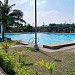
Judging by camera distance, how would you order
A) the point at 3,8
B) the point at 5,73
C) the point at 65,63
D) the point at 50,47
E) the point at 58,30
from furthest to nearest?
the point at 58,30 → the point at 3,8 → the point at 50,47 → the point at 65,63 → the point at 5,73

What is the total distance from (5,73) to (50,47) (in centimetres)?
673

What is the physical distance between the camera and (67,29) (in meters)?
59.3

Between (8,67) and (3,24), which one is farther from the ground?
(3,24)

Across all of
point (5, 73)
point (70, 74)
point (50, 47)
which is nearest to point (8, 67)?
point (5, 73)

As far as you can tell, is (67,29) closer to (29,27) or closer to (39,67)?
(29,27)

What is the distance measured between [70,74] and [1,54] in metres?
2.52

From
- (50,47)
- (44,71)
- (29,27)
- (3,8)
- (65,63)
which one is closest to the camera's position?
(44,71)

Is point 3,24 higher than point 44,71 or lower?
higher

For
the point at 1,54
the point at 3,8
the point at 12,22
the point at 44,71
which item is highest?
the point at 3,8

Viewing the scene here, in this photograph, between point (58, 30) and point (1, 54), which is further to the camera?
point (58, 30)

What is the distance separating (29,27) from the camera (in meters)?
56.8

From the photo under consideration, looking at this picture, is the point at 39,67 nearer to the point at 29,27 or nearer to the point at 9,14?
Result: the point at 9,14

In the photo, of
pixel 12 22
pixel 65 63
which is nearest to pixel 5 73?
pixel 65 63

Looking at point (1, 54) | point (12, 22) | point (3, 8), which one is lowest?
point (1, 54)
